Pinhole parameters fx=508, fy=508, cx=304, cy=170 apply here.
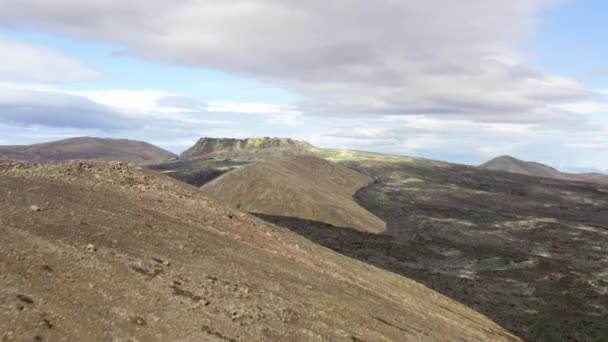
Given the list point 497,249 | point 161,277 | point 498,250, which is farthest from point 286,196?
point 161,277

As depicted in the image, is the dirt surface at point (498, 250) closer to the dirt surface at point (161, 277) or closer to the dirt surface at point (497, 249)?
the dirt surface at point (497, 249)

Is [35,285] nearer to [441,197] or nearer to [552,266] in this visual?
[552,266]

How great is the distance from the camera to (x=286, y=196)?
84.5 m

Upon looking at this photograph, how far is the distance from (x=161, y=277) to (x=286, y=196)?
63.7 meters

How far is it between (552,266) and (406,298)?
34.0 m

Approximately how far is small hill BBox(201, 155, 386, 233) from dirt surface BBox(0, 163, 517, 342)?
40.0 m

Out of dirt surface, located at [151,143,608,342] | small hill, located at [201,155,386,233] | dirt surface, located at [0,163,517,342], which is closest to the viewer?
dirt surface, located at [0,163,517,342]

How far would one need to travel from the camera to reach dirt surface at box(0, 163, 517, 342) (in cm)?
1655

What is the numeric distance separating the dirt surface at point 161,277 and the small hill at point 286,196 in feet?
131

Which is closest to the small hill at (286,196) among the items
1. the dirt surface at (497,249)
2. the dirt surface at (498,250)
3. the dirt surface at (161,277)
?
the dirt surface at (497,249)

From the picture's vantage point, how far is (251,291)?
23.2m

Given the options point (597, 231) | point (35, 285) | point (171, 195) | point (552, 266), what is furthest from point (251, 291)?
point (597, 231)

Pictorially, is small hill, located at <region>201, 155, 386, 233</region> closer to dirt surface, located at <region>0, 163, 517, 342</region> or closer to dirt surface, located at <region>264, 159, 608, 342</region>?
dirt surface, located at <region>264, 159, 608, 342</region>

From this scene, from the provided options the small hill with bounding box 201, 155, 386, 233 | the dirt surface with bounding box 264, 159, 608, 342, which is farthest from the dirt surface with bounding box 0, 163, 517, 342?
the small hill with bounding box 201, 155, 386, 233
